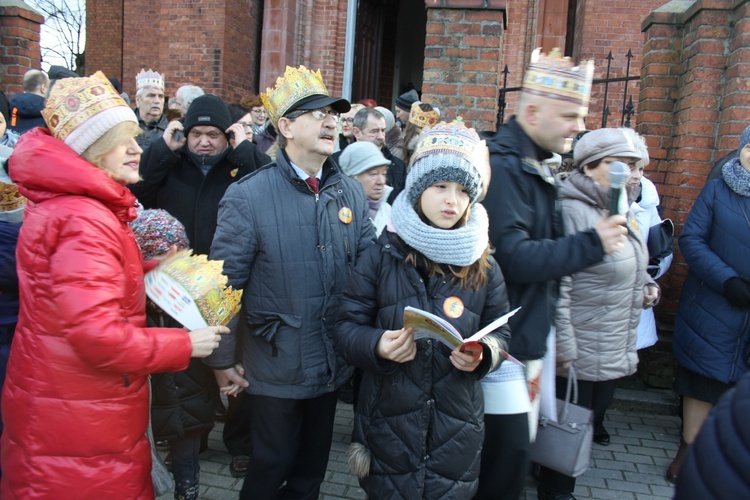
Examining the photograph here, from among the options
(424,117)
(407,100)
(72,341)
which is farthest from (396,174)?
(72,341)

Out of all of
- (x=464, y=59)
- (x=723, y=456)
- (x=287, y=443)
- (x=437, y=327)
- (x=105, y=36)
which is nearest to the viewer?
(x=723, y=456)

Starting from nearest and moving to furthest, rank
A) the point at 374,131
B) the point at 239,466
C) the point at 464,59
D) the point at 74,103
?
the point at 74,103
the point at 239,466
the point at 464,59
the point at 374,131

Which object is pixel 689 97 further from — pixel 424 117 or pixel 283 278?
pixel 283 278

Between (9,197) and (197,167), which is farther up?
(197,167)

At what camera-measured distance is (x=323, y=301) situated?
272cm

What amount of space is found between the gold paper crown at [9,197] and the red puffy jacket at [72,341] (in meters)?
0.59

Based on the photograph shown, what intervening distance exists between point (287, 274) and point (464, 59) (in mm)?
2691

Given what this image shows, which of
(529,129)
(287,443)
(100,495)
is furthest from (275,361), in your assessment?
(529,129)

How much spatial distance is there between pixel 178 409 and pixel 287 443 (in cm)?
55

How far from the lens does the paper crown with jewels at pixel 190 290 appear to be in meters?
2.24

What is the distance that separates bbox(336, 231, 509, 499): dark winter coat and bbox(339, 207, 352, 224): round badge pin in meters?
0.48

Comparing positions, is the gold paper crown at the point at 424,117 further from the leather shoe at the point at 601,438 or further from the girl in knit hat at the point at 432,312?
the leather shoe at the point at 601,438

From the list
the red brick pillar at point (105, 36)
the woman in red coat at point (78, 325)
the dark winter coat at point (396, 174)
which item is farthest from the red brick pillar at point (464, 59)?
the red brick pillar at point (105, 36)

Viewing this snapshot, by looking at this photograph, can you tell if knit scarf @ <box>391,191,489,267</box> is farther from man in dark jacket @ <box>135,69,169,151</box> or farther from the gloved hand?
man in dark jacket @ <box>135,69,169,151</box>
